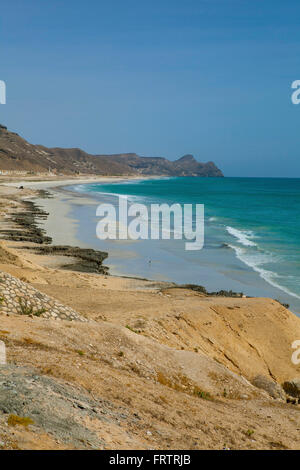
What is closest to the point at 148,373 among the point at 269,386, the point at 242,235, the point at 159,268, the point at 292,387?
the point at 269,386

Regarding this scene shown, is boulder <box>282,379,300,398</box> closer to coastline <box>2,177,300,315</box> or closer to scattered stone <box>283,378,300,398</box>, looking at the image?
scattered stone <box>283,378,300,398</box>

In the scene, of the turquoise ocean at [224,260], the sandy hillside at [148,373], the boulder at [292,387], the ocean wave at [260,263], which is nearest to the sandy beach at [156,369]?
the sandy hillside at [148,373]

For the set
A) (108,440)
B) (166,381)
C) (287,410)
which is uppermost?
(108,440)

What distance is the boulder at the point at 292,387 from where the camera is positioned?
13002 millimetres

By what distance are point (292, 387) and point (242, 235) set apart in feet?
102

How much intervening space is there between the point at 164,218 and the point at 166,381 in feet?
151

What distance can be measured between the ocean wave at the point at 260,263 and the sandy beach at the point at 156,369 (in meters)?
6.67

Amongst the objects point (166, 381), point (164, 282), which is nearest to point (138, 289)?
point (164, 282)

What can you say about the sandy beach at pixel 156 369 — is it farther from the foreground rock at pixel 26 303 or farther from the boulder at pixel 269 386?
the foreground rock at pixel 26 303

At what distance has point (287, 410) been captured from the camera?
10305 mm

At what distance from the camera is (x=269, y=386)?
12562 millimetres

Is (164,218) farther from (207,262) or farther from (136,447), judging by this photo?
(136,447)

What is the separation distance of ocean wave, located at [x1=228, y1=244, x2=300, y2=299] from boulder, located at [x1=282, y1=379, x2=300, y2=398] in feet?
29.8

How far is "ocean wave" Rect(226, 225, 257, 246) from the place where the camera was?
38616 mm
